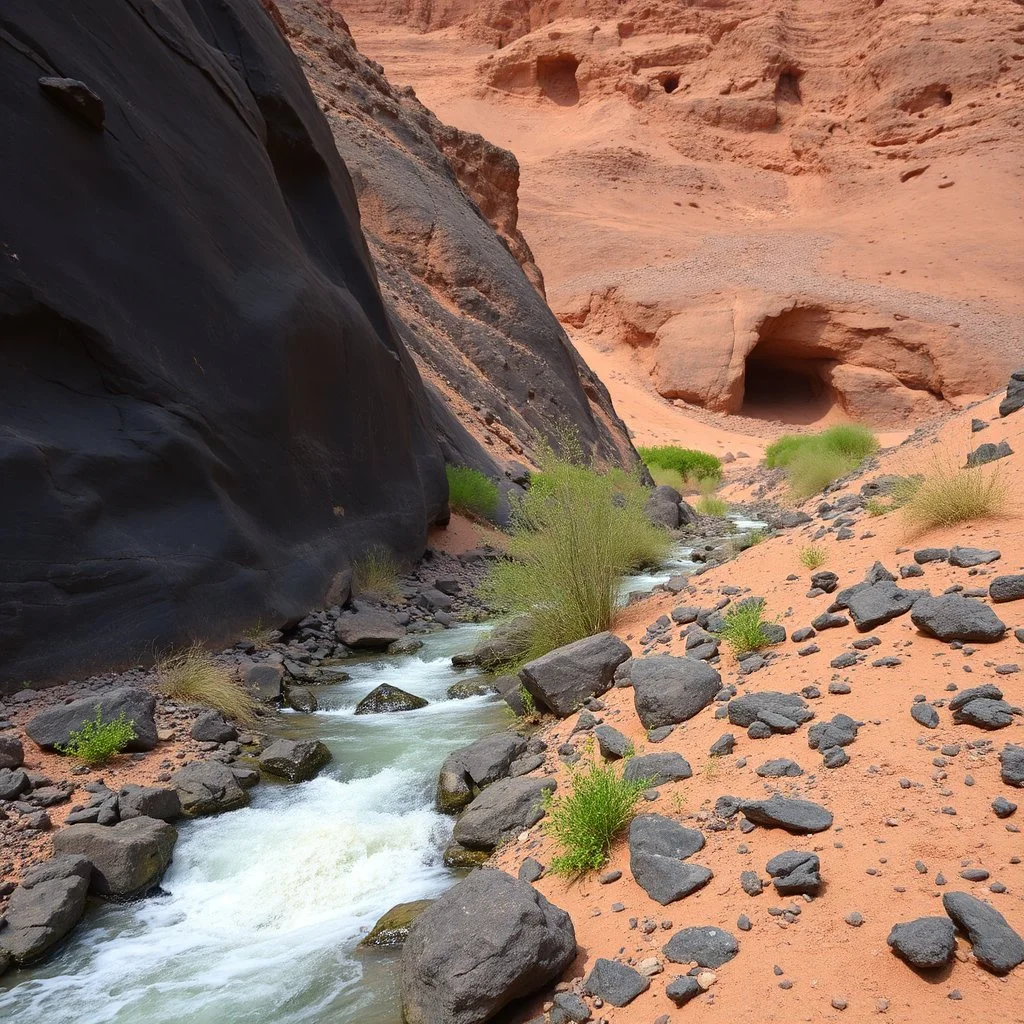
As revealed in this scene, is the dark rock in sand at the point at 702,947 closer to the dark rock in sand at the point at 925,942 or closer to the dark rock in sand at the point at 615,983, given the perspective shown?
the dark rock in sand at the point at 615,983

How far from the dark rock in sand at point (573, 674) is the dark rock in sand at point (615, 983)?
2363mm

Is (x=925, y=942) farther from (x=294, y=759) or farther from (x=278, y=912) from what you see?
(x=294, y=759)

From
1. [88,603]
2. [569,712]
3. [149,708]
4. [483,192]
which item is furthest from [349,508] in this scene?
[483,192]

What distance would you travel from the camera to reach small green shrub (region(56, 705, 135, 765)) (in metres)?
4.93

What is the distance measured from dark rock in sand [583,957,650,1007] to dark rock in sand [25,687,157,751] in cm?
342

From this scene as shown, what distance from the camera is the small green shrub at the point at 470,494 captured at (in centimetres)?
1316

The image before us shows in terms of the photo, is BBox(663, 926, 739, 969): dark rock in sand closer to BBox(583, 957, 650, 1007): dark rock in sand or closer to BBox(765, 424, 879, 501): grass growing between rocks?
BBox(583, 957, 650, 1007): dark rock in sand

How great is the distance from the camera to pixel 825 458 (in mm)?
17328

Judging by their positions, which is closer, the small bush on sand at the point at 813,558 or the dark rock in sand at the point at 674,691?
the dark rock in sand at the point at 674,691

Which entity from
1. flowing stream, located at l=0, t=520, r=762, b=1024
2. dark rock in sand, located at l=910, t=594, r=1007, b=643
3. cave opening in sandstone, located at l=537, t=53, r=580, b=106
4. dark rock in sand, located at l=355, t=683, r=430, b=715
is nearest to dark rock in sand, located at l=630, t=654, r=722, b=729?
dark rock in sand, located at l=910, t=594, r=1007, b=643

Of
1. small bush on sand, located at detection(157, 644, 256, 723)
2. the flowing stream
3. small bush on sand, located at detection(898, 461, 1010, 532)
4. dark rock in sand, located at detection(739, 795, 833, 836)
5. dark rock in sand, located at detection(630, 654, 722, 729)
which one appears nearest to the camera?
dark rock in sand, located at detection(739, 795, 833, 836)

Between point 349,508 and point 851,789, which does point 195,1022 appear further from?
point 349,508

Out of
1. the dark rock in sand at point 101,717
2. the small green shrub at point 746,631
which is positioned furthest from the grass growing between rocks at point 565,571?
the dark rock in sand at point 101,717

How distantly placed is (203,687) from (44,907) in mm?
2420
